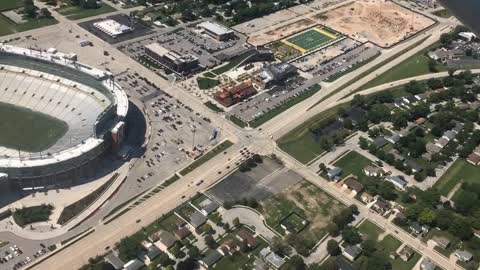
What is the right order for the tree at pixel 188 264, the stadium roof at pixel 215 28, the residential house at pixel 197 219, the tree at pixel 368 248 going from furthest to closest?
the stadium roof at pixel 215 28
the residential house at pixel 197 219
the tree at pixel 368 248
the tree at pixel 188 264

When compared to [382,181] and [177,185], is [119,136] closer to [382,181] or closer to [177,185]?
[177,185]

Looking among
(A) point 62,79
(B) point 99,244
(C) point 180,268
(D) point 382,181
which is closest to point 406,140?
(D) point 382,181

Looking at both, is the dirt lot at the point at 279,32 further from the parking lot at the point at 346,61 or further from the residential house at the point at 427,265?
the residential house at the point at 427,265

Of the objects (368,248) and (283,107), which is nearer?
(368,248)

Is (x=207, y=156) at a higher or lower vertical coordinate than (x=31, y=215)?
lower

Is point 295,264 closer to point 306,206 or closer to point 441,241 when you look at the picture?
point 306,206

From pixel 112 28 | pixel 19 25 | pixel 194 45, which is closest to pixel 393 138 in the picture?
pixel 194 45

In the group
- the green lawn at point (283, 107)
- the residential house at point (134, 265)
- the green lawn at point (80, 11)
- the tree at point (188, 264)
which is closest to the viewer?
the residential house at point (134, 265)

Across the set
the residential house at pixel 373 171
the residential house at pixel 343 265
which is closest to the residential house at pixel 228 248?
the residential house at pixel 343 265

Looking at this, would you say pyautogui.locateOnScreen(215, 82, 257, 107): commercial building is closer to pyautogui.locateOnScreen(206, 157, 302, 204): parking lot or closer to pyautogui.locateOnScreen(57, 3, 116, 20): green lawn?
pyautogui.locateOnScreen(206, 157, 302, 204): parking lot
